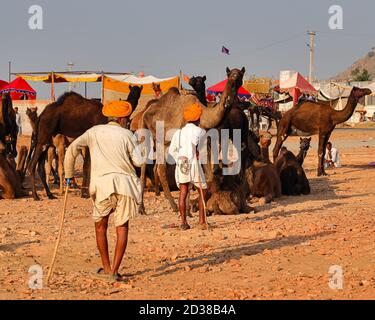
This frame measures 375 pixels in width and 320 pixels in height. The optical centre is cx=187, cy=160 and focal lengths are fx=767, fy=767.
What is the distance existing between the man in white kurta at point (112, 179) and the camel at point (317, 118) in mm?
13577

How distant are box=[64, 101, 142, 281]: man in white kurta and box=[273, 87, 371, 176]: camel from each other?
13.6 metres

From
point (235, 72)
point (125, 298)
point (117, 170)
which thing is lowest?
point (125, 298)

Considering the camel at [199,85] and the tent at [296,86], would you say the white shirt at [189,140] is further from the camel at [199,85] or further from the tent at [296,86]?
the tent at [296,86]

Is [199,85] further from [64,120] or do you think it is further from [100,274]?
[100,274]

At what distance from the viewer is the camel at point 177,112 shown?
12.7m

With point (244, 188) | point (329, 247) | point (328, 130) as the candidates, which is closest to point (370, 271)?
point (329, 247)

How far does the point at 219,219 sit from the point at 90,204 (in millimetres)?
3043

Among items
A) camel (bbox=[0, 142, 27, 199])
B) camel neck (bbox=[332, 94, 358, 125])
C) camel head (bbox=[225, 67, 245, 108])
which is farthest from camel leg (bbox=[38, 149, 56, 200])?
camel neck (bbox=[332, 94, 358, 125])

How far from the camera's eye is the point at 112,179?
8.14 m

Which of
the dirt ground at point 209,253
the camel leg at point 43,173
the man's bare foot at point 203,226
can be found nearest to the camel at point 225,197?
the dirt ground at point 209,253

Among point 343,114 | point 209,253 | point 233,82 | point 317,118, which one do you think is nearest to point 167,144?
point 233,82

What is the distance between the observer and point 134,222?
12461 mm

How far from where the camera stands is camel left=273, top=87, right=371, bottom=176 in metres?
21.8
